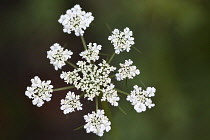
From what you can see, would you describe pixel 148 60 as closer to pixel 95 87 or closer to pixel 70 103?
pixel 95 87

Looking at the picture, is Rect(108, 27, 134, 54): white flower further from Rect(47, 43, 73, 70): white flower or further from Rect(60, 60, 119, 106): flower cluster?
Rect(47, 43, 73, 70): white flower

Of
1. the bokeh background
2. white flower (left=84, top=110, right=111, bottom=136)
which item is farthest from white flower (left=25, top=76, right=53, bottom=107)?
the bokeh background

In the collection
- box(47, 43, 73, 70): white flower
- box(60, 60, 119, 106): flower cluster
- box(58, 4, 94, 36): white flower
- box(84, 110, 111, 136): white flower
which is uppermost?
box(58, 4, 94, 36): white flower

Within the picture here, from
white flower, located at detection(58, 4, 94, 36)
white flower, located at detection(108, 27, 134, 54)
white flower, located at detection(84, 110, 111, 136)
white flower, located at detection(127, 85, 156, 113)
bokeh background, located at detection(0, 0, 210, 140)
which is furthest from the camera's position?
bokeh background, located at detection(0, 0, 210, 140)

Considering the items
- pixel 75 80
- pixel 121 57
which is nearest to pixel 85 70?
pixel 75 80

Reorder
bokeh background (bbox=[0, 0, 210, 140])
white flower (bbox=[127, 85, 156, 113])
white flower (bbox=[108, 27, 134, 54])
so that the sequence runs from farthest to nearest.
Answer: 1. bokeh background (bbox=[0, 0, 210, 140])
2. white flower (bbox=[108, 27, 134, 54])
3. white flower (bbox=[127, 85, 156, 113])

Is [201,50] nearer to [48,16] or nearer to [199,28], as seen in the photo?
[199,28]

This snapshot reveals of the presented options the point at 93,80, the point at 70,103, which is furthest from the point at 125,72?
the point at 70,103

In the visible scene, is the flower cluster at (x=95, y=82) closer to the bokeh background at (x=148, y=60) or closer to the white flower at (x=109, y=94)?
the white flower at (x=109, y=94)
